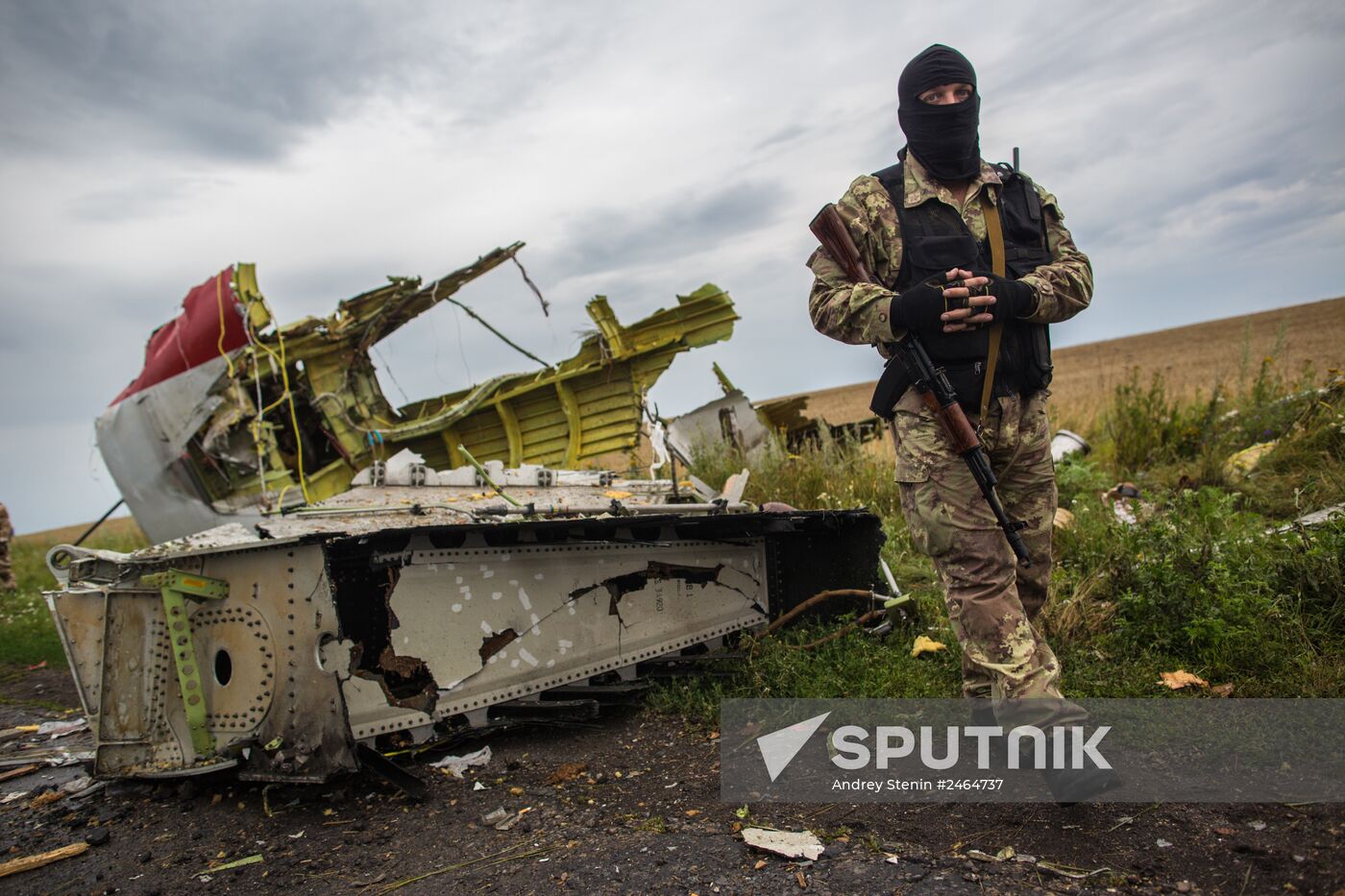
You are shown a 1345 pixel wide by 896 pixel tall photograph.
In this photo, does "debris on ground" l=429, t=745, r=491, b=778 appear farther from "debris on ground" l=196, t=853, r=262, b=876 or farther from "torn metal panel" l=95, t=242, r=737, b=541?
"torn metal panel" l=95, t=242, r=737, b=541

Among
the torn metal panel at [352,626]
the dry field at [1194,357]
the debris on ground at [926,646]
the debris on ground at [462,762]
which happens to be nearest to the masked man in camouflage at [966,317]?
the debris on ground at [926,646]

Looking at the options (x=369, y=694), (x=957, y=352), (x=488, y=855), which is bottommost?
(x=488, y=855)

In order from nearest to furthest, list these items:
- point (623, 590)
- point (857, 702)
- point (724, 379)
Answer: point (857, 702), point (623, 590), point (724, 379)

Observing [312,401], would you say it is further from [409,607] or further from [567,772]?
[567,772]

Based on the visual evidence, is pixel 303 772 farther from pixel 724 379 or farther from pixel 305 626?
pixel 724 379

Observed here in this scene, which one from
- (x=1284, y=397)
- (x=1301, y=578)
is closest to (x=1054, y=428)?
(x=1284, y=397)

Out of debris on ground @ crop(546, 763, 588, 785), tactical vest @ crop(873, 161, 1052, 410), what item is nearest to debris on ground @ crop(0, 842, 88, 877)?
debris on ground @ crop(546, 763, 588, 785)

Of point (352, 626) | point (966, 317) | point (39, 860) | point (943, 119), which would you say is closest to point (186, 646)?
point (352, 626)

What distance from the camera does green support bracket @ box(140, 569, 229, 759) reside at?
3434 mm

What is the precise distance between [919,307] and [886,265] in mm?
292

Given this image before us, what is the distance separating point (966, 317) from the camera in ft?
8.96

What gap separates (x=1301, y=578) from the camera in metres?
3.62

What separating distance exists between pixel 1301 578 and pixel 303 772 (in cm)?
395

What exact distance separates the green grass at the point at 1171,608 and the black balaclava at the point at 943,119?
2.02 metres
